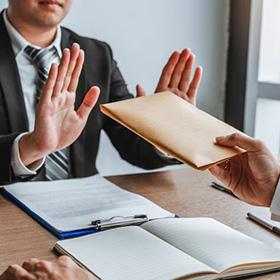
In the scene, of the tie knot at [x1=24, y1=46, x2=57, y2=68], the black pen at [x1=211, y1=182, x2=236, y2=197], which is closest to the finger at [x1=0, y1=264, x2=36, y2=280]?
the black pen at [x1=211, y1=182, x2=236, y2=197]

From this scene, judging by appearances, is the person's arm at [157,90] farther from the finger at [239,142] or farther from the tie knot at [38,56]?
the finger at [239,142]

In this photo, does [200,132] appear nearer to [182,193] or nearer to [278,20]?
[182,193]

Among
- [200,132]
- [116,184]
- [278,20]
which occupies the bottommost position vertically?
[116,184]

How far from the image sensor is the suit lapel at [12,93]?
169 centimetres

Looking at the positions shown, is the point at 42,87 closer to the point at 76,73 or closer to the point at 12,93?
the point at 12,93

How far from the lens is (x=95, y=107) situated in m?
1.90

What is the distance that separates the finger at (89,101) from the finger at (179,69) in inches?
10.2

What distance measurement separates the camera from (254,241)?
3.14 feet

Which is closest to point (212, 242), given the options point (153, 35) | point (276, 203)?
point (276, 203)

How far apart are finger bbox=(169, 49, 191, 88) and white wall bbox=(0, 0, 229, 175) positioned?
0.65 metres

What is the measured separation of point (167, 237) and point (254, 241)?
17 cm

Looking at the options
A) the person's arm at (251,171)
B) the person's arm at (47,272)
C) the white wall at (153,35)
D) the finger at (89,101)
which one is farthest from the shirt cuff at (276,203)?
the white wall at (153,35)

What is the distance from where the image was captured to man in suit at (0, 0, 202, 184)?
1433mm

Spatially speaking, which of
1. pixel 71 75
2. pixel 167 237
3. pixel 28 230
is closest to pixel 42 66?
pixel 71 75
